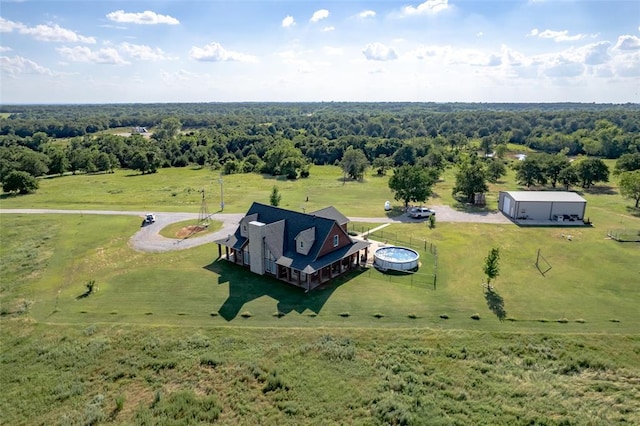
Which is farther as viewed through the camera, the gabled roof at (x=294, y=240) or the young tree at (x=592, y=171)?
the young tree at (x=592, y=171)

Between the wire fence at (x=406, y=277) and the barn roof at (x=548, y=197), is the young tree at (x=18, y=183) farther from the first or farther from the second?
the barn roof at (x=548, y=197)

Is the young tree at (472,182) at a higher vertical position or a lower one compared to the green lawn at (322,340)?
higher

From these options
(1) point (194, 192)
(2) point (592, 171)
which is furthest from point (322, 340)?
(2) point (592, 171)

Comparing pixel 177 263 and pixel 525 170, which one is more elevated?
pixel 525 170

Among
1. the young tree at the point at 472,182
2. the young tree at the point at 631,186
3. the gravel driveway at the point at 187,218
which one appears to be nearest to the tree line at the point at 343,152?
the young tree at the point at 472,182

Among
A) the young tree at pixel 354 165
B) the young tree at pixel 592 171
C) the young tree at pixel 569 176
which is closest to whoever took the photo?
the young tree at pixel 569 176

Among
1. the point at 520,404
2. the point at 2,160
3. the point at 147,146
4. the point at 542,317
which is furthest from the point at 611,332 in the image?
the point at 147,146

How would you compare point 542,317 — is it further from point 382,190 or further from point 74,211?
point 74,211

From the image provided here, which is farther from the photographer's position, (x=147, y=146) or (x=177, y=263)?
(x=147, y=146)
